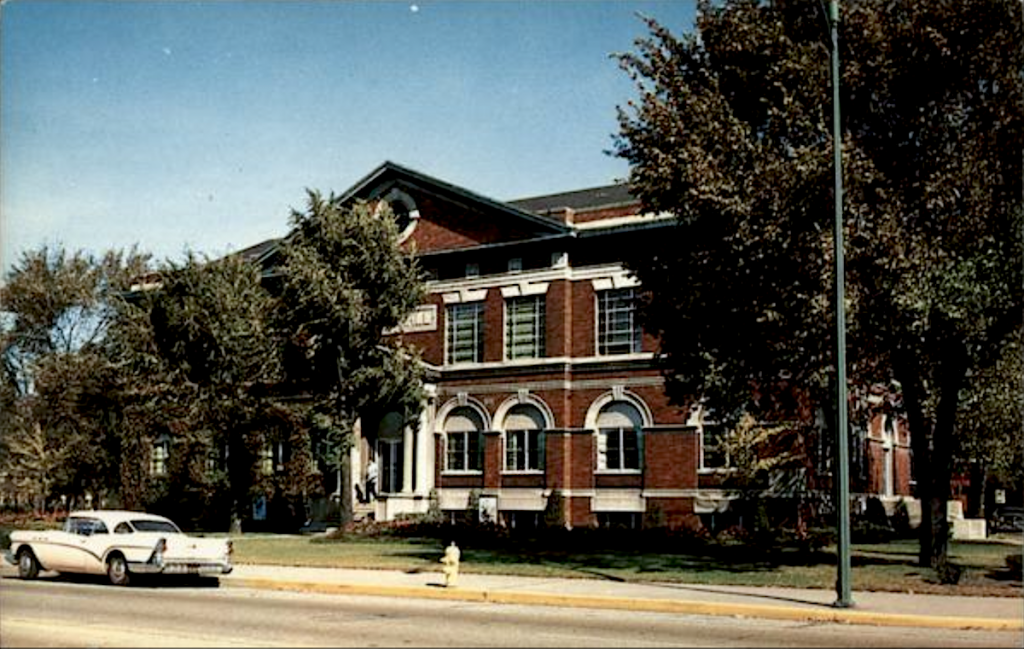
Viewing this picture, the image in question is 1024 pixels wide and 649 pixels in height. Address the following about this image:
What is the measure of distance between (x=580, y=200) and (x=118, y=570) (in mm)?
33027

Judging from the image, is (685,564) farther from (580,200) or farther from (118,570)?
(580,200)

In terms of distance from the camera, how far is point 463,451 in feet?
162

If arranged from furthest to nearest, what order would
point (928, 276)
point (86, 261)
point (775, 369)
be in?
point (86, 261) < point (775, 369) < point (928, 276)

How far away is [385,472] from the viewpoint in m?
50.2

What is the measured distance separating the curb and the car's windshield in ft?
4.81

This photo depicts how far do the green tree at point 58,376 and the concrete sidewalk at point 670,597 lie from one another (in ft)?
50.4

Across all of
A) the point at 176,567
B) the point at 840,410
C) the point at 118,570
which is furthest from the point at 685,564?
the point at 118,570

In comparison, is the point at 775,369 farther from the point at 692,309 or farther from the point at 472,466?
the point at 472,466

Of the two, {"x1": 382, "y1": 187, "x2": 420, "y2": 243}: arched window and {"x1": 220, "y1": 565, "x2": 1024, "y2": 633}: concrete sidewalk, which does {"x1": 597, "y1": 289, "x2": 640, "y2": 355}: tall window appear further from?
{"x1": 220, "y1": 565, "x2": 1024, "y2": 633}: concrete sidewalk

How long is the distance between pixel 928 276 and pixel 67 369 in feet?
134

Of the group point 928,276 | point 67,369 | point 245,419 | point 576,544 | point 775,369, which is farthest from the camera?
point 67,369

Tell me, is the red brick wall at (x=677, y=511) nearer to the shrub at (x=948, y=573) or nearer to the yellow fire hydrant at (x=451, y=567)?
the shrub at (x=948, y=573)

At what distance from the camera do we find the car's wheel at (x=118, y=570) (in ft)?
74.5

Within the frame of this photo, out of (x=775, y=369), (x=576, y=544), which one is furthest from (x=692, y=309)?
(x=576, y=544)
